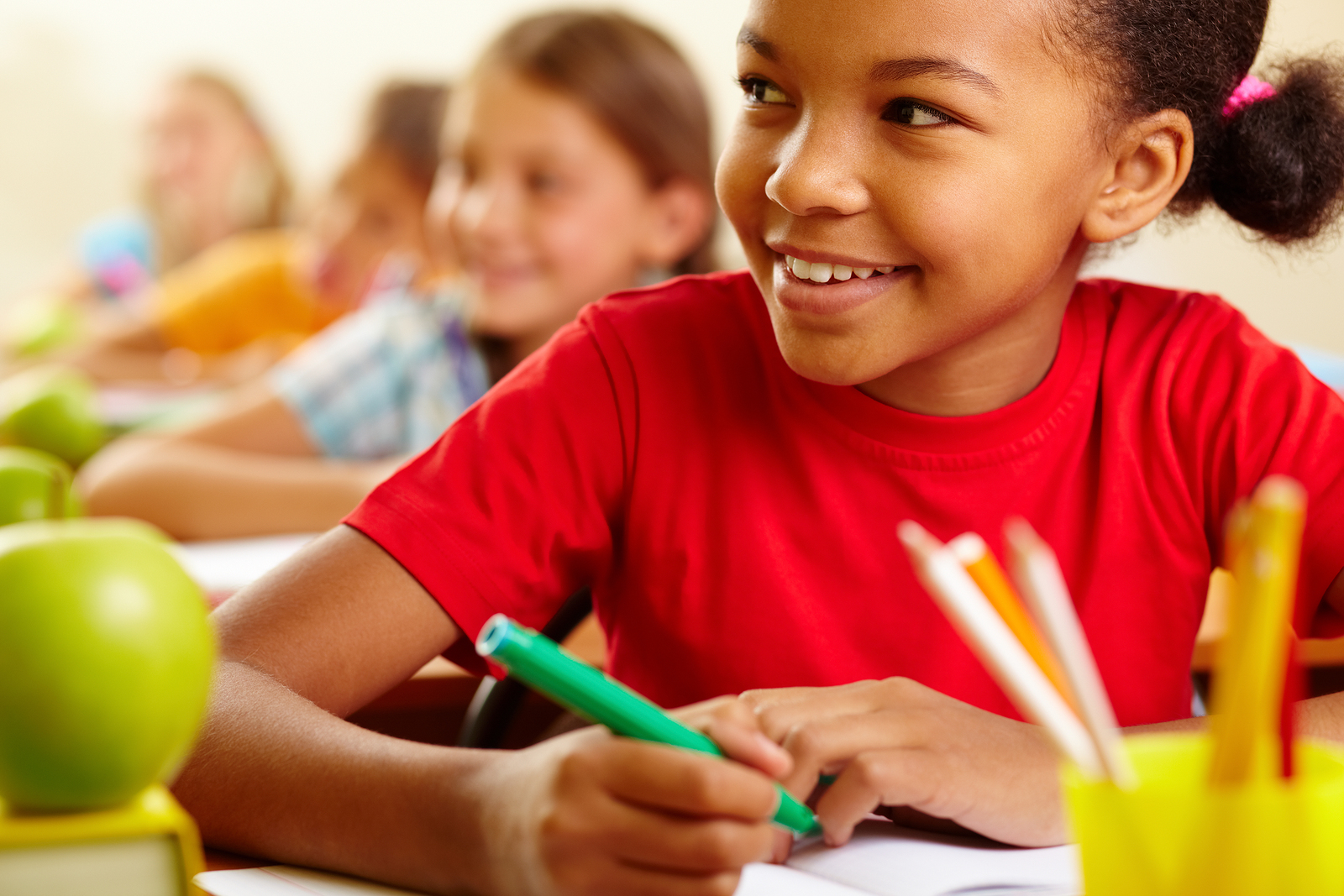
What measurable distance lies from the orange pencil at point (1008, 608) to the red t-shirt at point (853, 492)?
436 millimetres

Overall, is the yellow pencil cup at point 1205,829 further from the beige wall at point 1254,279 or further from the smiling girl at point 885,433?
the beige wall at point 1254,279

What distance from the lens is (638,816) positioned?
512mm

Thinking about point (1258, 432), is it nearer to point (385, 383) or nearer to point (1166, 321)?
point (1166, 321)

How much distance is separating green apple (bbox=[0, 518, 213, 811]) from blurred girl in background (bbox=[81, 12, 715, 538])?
120cm

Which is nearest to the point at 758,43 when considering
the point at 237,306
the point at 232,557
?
the point at 232,557

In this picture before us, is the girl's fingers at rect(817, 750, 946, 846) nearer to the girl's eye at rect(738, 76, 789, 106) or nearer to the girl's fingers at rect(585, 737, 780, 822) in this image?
the girl's fingers at rect(585, 737, 780, 822)

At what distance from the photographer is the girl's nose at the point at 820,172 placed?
2.48 ft

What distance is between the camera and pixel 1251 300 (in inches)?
64.2

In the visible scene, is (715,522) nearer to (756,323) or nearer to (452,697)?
(756,323)

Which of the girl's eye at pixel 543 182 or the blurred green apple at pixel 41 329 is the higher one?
the girl's eye at pixel 543 182

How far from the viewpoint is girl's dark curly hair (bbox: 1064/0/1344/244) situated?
826 millimetres

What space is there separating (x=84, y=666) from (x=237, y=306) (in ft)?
10.2

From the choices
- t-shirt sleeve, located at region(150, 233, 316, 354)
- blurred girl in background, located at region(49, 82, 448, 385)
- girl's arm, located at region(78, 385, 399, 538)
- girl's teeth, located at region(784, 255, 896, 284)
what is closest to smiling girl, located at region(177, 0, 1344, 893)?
girl's teeth, located at region(784, 255, 896, 284)

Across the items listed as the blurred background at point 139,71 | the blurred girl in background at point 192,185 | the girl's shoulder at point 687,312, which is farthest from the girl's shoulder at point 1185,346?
the blurred girl in background at point 192,185
